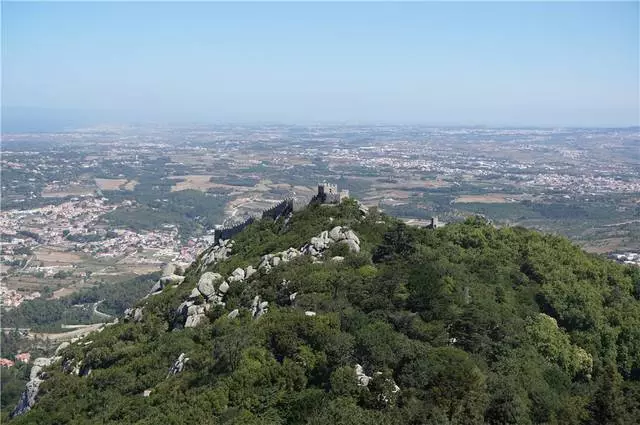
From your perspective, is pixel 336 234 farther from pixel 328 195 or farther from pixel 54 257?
pixel 54 257

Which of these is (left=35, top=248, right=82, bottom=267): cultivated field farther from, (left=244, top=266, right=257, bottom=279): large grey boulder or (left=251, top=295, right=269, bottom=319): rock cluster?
(left=251, top=295, right=269, bottom=319): rock cluster

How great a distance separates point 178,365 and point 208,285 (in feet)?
21.3

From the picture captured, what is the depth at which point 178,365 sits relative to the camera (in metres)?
24.0

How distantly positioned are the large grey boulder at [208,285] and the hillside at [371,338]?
0.25ft

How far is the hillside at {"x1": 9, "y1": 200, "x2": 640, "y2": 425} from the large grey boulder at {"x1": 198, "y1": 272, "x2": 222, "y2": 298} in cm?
8

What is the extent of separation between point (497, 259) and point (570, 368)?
8.57 meters

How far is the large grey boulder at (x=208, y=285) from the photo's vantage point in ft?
97.8

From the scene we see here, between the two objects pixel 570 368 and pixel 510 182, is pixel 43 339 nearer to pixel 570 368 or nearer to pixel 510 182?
pixel 570 368

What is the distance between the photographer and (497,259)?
32438 millimetres

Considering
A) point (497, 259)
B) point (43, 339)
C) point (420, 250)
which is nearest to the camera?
point (420, 250)

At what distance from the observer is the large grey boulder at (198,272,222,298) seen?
29797 millimetres

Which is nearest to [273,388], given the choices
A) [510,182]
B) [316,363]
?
[316,363]

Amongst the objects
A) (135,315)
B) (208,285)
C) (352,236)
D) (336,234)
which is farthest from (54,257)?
(352,236)

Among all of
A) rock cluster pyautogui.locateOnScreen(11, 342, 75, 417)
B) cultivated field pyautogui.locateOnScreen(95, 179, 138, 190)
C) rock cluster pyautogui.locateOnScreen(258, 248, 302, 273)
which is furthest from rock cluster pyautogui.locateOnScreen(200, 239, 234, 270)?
cultivated field pyautogui.locateOnScreen(95, 179, 138, 190)
